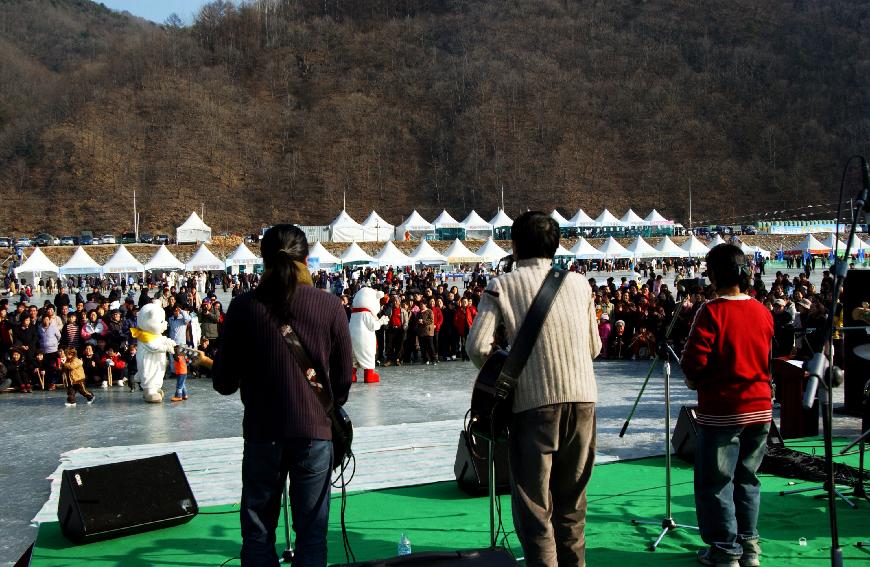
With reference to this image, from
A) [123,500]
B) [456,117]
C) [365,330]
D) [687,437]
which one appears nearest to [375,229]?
[365,330]

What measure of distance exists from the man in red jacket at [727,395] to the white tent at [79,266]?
3356cm

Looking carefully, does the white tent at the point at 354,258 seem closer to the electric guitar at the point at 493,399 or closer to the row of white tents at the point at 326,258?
the row of white tents at the point at 326,258

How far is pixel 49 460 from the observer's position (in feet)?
27.4

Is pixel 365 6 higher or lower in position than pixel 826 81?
higher

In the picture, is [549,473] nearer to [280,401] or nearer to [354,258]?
[280,401]

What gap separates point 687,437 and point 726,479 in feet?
8.22

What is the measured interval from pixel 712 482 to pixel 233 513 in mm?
3194

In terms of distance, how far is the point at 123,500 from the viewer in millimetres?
5496

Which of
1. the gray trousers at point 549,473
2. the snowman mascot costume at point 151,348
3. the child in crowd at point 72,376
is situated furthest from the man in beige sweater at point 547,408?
the child in crowd at point 72,376

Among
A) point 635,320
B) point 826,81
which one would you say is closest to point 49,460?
point 635,320

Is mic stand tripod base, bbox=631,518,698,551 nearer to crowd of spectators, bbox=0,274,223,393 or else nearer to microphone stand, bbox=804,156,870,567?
microphone stand, bbox=804,156,870,567

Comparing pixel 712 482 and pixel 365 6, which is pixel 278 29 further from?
pixel 712 482

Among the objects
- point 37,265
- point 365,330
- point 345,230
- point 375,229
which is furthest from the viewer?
point 375,229

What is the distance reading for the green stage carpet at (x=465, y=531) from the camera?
4.94 metres
